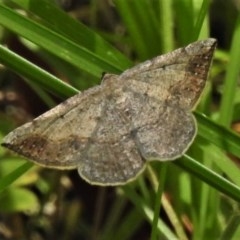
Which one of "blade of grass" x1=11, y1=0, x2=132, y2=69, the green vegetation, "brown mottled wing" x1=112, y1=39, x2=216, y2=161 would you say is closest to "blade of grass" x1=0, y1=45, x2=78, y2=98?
the green vegetation

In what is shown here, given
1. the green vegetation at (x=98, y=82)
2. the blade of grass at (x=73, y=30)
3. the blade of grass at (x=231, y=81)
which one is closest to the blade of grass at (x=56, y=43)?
the green vegetation at (x=98, y=82)

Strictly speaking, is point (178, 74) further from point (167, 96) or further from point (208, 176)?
point (208, 176)

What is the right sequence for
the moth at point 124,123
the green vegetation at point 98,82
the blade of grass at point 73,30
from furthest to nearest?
the blade of grass at point 73,30, the green vegetation at point 98,82, the moth at point 124,123

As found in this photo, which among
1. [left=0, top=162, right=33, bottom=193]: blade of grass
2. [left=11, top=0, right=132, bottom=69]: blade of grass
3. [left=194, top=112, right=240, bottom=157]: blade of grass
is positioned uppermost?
[left=11, top=0, right=132, bottom=69]: blade of grass

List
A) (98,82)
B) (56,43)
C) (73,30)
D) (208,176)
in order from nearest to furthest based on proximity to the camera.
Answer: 1. (208,176)
2. (56,43)
3. (73,30)
4. (98,82)

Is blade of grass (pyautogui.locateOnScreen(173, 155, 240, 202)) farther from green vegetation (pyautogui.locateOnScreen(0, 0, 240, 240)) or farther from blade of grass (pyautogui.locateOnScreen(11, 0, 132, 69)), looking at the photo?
blade of grass (pyautogui.locateOnScreen(11, 0, 132, 69))

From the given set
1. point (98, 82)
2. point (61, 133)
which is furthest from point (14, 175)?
point (98, 82)

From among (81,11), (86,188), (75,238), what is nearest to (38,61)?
(81,11)

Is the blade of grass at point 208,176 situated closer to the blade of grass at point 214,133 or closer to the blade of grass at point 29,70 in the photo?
the blade of grass at point 214,133

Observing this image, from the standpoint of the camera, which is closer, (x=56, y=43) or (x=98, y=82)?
(x=56, y=43)

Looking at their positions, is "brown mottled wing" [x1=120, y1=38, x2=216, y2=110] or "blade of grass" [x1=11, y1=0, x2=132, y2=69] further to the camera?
"blade of grass" [x1=11, y1=0, x2=132, y2=69]
